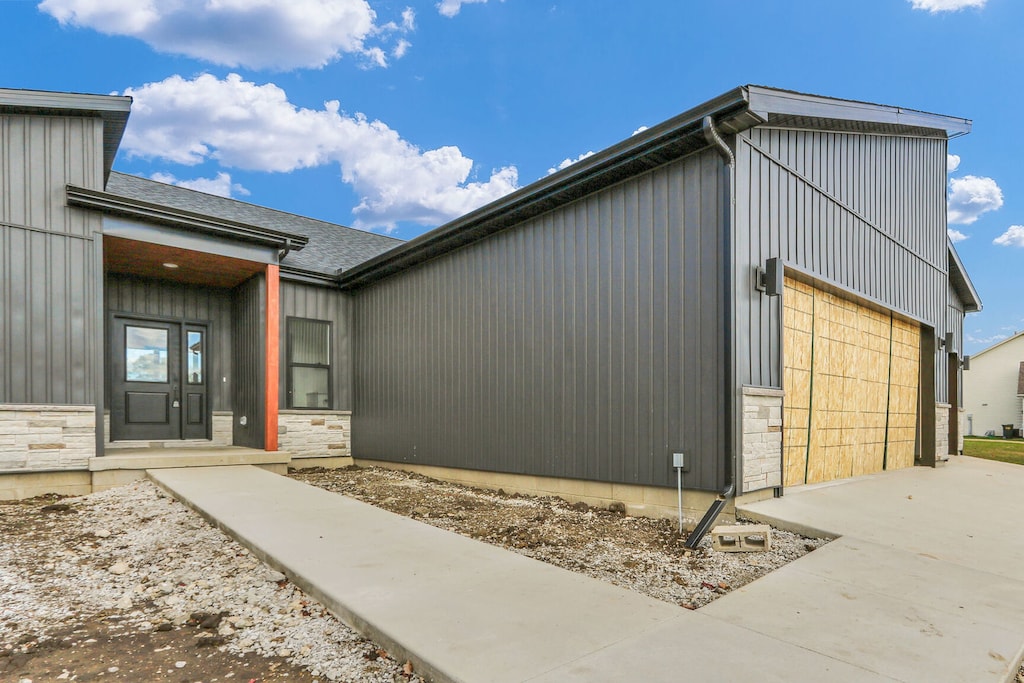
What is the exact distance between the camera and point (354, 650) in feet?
7.99

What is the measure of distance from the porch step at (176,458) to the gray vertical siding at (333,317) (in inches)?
62.9

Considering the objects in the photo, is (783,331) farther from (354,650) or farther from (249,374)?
(249,374)

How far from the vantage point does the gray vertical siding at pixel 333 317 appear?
9.18 metres

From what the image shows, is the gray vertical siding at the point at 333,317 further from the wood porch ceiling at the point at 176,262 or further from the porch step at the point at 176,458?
the porch step at the point at 176,458

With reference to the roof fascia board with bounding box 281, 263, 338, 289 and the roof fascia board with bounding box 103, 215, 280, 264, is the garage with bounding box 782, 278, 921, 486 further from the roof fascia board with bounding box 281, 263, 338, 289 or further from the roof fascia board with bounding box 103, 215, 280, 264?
the roof fascia board with bounding box 281, 263, 338, 289

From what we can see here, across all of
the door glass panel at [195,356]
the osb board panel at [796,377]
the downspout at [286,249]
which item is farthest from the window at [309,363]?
the osb board panel at [796,377]

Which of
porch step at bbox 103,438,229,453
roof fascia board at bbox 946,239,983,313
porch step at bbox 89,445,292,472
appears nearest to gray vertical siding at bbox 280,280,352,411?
porch step at bbox 103,438,229,453

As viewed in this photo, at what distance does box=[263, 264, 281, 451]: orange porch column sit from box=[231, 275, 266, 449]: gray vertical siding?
0.33ft

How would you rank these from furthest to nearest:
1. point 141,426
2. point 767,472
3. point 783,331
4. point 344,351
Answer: point 344,351, point 141,426, point 783,331, point 767,472

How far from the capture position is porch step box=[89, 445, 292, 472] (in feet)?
21.1

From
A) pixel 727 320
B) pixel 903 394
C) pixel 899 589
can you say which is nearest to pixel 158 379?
pixel 727 320

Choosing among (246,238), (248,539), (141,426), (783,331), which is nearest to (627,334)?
(783,331)

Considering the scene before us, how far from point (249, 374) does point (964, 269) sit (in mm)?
13995

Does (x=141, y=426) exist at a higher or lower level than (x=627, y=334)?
lower
